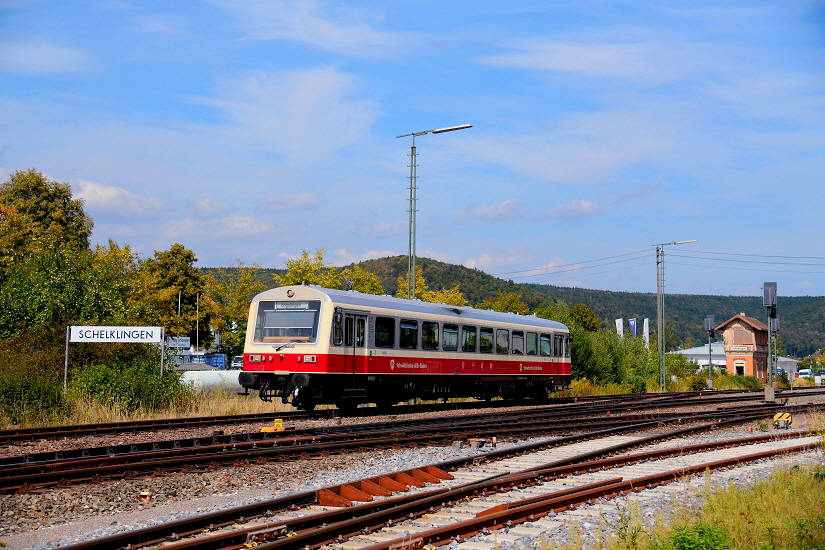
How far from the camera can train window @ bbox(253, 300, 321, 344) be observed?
819 inches

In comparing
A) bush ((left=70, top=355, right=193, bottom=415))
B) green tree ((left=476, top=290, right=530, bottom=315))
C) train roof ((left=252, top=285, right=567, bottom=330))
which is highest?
green tree ((left=476, top=290, right=530, bottom=315))

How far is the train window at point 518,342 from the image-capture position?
93.9ft

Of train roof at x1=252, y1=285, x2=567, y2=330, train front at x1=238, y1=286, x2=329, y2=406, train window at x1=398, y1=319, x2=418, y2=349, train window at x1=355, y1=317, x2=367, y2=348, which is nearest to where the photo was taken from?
train front at x1=238, y1=286, x2=329, y2=406

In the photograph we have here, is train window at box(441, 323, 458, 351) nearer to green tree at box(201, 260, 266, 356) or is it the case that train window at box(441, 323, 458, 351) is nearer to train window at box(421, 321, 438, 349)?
train window at box(421, 321, 438, 349)

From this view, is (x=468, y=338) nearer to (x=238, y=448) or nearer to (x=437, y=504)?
(x=238, y=448)

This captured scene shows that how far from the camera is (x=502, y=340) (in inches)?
1099

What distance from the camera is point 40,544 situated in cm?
758

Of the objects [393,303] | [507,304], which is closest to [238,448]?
[393,303]

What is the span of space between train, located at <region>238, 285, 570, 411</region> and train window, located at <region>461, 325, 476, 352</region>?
0.11 feet

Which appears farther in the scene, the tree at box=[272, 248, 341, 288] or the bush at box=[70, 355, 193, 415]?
the tree at box=[272, 248, 341, 288]

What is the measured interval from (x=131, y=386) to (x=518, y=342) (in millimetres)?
13560

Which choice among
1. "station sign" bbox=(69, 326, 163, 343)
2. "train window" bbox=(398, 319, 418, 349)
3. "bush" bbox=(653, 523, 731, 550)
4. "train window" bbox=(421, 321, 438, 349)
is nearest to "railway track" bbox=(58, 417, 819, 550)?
"bush" bbox=(653, 523, 731, 550)

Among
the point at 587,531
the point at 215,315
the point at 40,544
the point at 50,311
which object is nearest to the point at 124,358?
the point at 50,311

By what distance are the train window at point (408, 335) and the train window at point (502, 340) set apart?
482 centimetres
